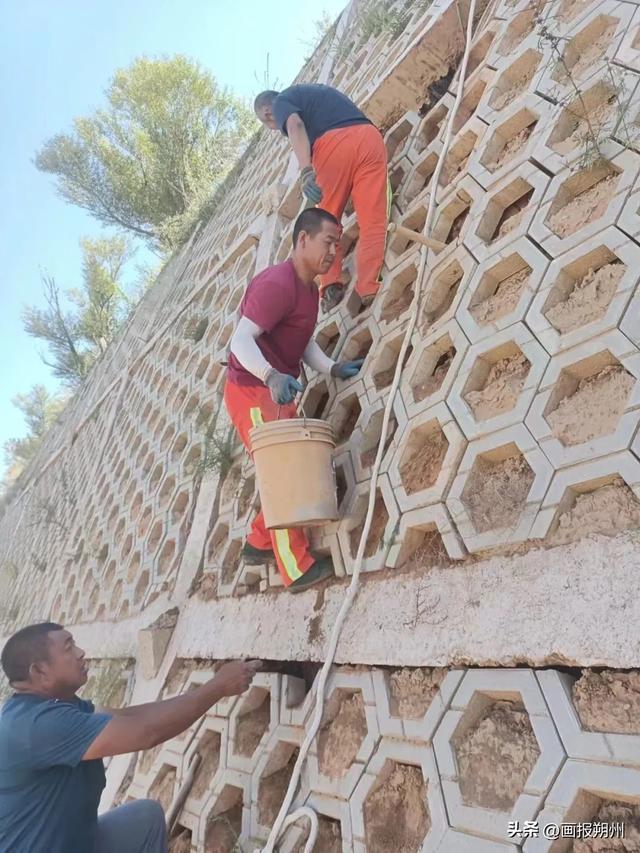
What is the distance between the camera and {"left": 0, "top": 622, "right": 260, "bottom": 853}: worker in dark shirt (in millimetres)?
1908

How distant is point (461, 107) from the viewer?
309 centimetres

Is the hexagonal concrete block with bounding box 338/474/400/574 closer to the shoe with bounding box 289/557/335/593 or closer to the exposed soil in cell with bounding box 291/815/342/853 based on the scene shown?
the shoe with bounding box 289/557/335/593

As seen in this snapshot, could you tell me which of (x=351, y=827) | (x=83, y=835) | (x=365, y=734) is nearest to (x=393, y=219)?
(x=365, y=734)

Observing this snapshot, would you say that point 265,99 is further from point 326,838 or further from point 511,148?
point 326,838

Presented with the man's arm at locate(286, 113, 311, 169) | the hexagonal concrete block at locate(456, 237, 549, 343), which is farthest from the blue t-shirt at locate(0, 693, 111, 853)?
the man's arm at locate(286, 113, 311, 169)

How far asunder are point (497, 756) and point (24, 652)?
5.11 feet

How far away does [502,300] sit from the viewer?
219cm

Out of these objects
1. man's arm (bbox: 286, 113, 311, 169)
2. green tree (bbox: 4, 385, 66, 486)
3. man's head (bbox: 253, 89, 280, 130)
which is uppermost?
man's head (bbox: 253, 89, 280, 130)

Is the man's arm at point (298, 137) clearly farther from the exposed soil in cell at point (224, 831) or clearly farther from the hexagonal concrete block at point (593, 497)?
the exposed soil in cell at point (224, 831)

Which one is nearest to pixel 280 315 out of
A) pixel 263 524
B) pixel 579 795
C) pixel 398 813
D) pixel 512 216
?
pixel 263 524

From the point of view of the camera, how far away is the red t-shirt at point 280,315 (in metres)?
2.66

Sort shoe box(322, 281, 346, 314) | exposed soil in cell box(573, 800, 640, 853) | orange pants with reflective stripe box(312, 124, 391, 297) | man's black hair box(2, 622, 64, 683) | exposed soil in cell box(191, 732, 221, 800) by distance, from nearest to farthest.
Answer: exposed soil in cell box(573, 800, 640, 853)
man's black hair box(2, 622, 64, 683)
exposed soil in cell box(191, 732, 221, 800)
orange pants with reflective stripe box(312, 124, 391, 297)
shoe box(322, 281, 346, 314)

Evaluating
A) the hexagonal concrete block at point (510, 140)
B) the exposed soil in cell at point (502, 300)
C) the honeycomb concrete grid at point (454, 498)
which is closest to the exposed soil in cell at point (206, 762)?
the honeycomb concrete grid at point (454, 498)

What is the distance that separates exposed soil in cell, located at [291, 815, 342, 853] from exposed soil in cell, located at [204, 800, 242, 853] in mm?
443
